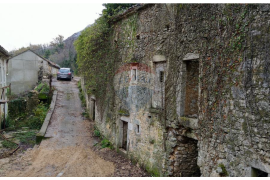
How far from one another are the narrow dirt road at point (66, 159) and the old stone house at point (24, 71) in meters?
13.2

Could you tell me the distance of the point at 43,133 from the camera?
40.9 feet

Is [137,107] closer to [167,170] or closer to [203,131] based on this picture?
[167,170]

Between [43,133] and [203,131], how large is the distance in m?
9.45

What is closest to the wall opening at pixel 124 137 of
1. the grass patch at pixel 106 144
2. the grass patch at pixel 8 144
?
the grass patch at pixel 106 144

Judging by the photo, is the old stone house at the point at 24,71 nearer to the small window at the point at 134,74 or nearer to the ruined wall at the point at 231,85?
the small window at the point at 134,74

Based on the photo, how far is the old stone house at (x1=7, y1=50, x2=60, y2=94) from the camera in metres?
25.1

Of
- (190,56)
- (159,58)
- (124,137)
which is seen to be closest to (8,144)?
(124,137)

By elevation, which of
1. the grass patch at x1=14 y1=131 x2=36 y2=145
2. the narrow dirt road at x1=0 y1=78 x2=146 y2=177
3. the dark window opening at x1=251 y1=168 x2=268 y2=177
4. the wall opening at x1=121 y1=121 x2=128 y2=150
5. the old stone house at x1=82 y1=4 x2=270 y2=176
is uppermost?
the old stone house at x1=82 y1=4 x2=270 y2=176

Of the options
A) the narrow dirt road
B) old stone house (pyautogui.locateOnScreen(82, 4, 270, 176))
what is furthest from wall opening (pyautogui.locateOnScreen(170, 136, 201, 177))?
the narrow dirt road

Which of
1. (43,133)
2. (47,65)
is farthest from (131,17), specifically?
(47,65)

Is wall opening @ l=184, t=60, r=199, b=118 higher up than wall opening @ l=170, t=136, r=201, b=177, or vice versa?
wall opening @ l=184, t=60, r=199, b=118

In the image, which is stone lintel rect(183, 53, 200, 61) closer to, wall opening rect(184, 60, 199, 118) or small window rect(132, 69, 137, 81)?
wall opening rect(184, 60, 199, 118)

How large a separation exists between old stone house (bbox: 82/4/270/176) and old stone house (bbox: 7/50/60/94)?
1871 cm

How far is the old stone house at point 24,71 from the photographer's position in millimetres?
25141
